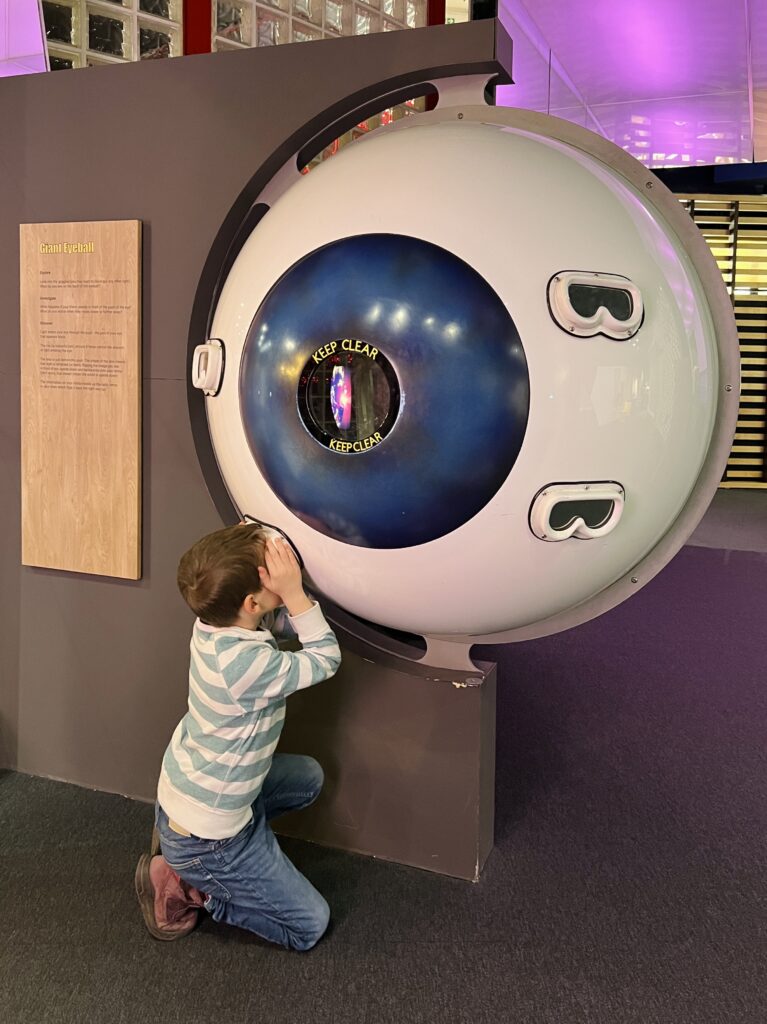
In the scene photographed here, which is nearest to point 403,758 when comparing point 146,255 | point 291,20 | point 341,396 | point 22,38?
point 341,396

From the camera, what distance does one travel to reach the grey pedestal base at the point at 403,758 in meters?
1.80

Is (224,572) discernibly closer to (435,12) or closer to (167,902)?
(167,902)

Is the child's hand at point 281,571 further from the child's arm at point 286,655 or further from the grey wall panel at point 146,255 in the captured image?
the grey wall panel at point 146,255

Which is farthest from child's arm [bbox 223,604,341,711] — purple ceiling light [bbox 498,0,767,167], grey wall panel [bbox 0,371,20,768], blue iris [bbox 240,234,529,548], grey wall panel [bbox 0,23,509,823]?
purple ceiling light [bbox 498,0,767,167]

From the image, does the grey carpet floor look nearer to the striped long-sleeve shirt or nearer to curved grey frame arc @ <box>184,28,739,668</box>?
the striped long-sleeve shirt

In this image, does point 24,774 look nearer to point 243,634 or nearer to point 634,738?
point 243,634

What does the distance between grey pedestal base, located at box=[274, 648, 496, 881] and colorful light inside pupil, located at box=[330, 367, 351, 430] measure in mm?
696

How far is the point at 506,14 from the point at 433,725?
435 cm

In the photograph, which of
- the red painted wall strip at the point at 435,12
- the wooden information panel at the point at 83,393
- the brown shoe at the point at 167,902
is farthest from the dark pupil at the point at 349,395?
the red painted wall strip at the point at 435,12

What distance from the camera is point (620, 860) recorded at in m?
1.95

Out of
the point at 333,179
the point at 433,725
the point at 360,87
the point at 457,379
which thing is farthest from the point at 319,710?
the point at 360,87

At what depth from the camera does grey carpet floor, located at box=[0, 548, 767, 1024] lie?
1.49 meters

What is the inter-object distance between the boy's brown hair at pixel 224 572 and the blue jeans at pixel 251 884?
400mm

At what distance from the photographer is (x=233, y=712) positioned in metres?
1.52
